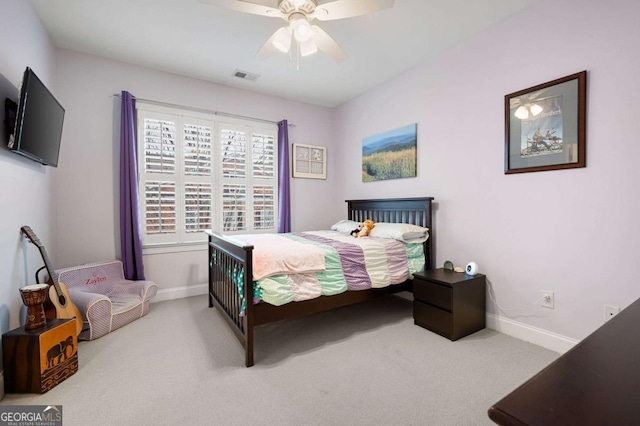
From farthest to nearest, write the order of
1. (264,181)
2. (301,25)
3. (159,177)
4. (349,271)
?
1. (264,181)
2. (159,177)
3. (349,271)
4. (301,25)

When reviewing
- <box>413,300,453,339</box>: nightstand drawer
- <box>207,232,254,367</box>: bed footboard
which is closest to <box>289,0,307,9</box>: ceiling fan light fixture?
<box>207,232,254,367</box>: bed footboard

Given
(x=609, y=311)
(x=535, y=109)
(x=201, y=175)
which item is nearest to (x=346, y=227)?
(x=201, y=175)

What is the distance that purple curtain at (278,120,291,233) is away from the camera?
417 cm

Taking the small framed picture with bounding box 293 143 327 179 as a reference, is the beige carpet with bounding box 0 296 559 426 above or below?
below

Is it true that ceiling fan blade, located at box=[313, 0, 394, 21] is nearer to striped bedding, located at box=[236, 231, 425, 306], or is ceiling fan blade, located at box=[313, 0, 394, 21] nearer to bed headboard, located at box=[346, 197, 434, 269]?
striped bedding, located at box=[236, 231, 425, 306]

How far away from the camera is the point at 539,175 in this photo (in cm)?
235

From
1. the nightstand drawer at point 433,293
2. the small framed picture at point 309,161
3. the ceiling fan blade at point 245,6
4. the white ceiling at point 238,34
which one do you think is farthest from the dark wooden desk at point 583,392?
the small framed picture at point 309,161

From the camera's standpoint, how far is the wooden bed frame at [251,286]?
2.06 m

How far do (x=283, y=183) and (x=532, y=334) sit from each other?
329cm

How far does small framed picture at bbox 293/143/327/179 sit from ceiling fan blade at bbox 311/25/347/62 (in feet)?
7.02

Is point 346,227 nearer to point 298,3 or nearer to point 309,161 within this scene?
point 309,161

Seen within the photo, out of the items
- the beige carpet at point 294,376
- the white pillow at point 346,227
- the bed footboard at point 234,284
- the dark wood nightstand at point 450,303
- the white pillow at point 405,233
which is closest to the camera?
the beige carpet at point 294,376

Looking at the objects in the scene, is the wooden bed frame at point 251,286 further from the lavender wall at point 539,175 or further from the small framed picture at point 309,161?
the small framed picture at point 309,161

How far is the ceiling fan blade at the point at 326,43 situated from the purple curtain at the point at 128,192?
7.71ft
